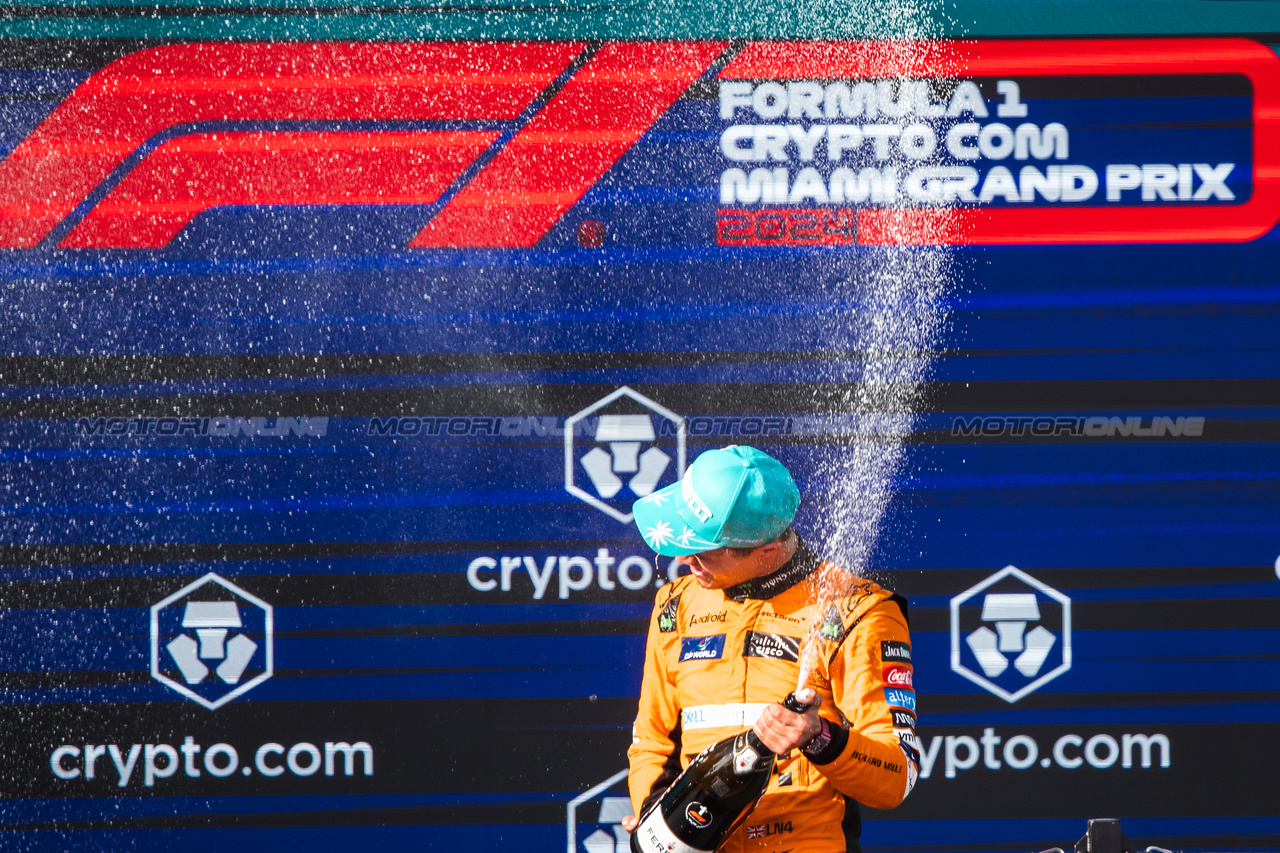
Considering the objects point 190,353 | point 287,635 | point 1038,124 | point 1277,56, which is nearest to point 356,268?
point 190,353

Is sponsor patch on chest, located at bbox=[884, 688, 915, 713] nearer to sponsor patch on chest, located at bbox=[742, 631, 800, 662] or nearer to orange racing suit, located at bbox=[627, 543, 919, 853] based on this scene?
orange racing suit, located at bbox=[627, 543, 919, 853]

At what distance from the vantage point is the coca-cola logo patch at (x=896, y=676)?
194 centimetres

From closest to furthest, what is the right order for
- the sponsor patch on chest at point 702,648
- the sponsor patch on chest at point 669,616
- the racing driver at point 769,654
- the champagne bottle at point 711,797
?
the champagne bottle at point 711,797 < the racing driver at point 769,654 < the sponsor patch on chest at point 702,648 < the sponsor patch on chest at point 669,616

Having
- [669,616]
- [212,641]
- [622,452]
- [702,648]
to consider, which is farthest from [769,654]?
[212,641]

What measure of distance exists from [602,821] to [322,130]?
6.53 feet

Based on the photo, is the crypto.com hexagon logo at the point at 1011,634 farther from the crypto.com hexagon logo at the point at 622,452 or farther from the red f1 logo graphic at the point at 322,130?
the red f1 logo graphic at the point at 322,130

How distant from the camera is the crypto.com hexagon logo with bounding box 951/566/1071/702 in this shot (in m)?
3.09

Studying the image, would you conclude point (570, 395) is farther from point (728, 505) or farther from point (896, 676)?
point (896, 676)

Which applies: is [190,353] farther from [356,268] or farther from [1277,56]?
[1277,56]

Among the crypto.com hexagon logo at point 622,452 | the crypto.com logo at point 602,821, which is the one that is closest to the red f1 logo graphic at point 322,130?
the crypto.com hexagon logo at point 622,452

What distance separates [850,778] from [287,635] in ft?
5.93

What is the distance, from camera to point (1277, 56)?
3055 millimetres

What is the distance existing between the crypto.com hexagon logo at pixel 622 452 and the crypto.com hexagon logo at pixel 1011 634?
87cm

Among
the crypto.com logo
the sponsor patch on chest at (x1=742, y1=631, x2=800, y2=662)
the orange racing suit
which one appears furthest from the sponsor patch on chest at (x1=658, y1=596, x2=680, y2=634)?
the crypto.com logo
